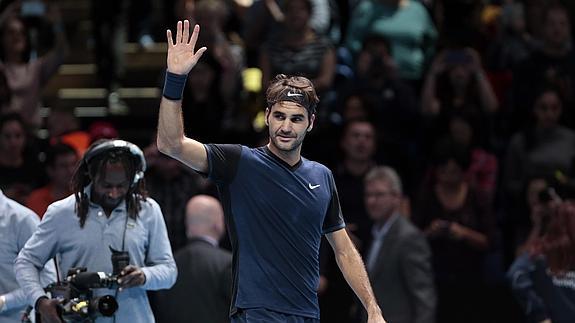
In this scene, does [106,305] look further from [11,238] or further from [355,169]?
[355,169]

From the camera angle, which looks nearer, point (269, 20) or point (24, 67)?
point (24, 67)

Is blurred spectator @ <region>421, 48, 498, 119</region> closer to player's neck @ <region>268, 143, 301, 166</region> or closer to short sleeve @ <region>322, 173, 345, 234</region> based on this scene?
short sleeve @ <region>322, 173, 345, 234</region>

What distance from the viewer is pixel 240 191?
631 cm

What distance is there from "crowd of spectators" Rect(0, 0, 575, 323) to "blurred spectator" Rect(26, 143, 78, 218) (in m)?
0.01

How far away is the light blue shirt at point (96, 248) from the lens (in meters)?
7.14

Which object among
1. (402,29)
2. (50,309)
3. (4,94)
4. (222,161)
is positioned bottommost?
(50,309)

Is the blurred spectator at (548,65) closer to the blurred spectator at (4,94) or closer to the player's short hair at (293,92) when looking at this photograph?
the blurred spectator at (4,94)

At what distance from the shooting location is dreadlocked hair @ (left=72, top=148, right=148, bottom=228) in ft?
23.7

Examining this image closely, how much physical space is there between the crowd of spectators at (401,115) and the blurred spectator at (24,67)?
1 centimetres

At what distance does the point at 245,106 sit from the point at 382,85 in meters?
1.36

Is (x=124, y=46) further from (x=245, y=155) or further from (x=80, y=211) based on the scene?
(x=245, y=155)

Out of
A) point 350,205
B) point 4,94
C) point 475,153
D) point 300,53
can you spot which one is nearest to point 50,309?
point 350,205

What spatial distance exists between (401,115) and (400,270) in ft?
8.29

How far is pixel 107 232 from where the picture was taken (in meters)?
7.21
